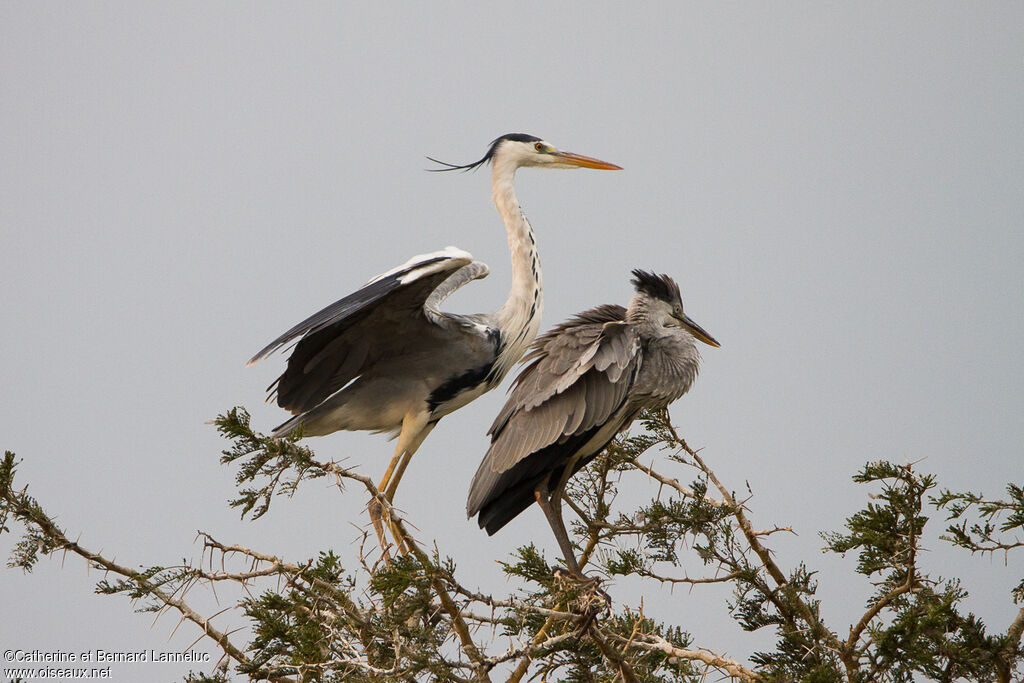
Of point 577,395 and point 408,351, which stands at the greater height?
point 408,351

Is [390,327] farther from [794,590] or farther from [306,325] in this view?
[794,590]

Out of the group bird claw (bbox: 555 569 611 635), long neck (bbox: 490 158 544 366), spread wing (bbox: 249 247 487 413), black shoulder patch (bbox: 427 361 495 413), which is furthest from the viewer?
long neck (bbox: 490 158 544 366)

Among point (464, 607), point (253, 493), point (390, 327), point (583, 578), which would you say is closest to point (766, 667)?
point (583, 578)

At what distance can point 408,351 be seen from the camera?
202 inches

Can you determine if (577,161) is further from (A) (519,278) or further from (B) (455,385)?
(B) (455,385)

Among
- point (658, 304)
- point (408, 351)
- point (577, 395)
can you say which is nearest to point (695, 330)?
point (658, 304)

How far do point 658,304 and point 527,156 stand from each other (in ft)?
6.41

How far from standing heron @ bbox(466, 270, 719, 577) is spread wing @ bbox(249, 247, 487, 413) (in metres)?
0.59

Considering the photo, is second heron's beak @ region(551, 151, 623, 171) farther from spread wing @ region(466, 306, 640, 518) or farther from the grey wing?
spread wing @ region(466, 306, 640, 518)

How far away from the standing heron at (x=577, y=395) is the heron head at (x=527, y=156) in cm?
180

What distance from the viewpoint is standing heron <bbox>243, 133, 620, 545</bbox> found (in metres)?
4.66

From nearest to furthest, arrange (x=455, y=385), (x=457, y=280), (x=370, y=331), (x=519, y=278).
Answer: (x=370, y=331) < (x=455, y=385) < (x=457, y=280) < (x=519, y=278)

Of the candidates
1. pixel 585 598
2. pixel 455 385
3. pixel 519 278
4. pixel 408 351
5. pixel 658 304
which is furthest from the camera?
pixel 519 278

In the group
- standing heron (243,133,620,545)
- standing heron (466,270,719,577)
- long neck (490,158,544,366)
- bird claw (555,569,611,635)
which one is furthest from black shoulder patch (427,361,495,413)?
bird claw (555,569,611,635)
